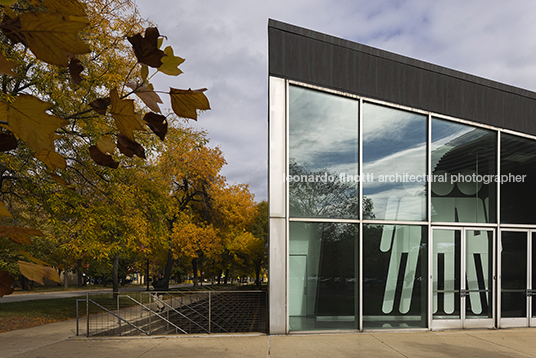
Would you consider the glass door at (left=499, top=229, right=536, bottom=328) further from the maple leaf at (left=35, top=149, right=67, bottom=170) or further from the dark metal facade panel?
the maple leaf at (left=35, top=149, right=67, bottom=170)

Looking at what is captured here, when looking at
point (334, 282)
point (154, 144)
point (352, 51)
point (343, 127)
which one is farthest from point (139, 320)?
point (352, 51)

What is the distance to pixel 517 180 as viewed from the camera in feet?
37.1

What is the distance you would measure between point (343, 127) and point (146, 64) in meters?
9.51

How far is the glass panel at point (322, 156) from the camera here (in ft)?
Answer: 31.9

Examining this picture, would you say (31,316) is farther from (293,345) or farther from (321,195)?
(321,195)

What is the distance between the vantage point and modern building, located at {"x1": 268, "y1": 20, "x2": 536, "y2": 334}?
954cm

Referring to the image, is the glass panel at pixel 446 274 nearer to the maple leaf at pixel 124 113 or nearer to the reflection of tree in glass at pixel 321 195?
the reflection of tree in glass at pixel 321 195

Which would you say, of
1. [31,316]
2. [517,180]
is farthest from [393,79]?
[31,316]

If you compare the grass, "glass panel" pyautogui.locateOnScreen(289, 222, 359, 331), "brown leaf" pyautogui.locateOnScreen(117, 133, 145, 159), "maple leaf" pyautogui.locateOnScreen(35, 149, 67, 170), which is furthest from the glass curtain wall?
the grass

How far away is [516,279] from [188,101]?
12.5m

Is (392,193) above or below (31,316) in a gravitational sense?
above

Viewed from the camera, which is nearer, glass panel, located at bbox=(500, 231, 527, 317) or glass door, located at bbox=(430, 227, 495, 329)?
glass door, located at bbox=(430, 227, 495, 329)

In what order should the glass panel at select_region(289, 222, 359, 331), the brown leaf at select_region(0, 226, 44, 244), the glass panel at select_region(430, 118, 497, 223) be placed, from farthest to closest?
1. the glass panel at select_region(430, 118, 497, 223)
2. the glass panel at select_region(289, 222, 359, 331)
3. the brown leaf at select_region(0, 226, 44, 244)

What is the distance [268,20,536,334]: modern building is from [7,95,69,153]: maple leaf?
28.4 ft
